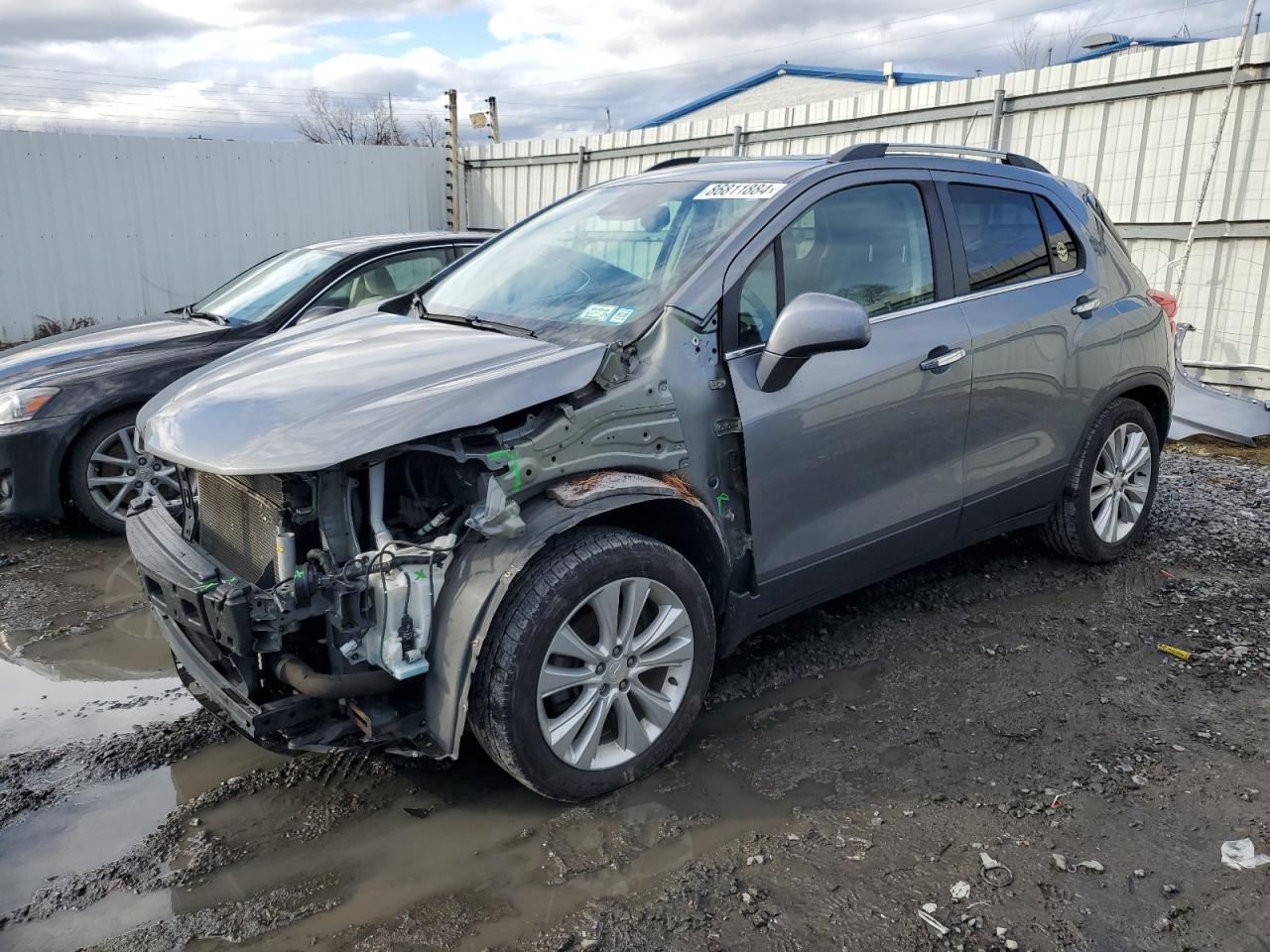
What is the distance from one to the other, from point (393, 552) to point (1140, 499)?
397 cm

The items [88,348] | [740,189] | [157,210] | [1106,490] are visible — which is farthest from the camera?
[157,210]

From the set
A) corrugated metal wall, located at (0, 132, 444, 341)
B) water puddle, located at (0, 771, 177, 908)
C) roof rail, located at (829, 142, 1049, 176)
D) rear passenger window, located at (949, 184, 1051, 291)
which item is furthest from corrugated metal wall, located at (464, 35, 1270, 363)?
corrugated metal wall, located at (0, 132, 444, 341)

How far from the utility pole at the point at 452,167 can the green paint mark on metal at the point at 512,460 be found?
12303 mm

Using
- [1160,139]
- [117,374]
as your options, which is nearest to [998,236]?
[117,374]

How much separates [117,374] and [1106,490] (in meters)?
5.31

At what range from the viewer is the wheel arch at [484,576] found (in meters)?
2.53

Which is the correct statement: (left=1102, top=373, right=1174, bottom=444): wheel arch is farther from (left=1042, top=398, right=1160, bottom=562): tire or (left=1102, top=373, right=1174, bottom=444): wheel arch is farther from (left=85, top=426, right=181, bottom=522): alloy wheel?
(left=85, top=426, right=181, bottom=522): alloy wheel

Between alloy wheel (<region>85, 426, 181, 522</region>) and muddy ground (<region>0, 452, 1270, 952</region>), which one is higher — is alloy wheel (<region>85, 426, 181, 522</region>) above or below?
above

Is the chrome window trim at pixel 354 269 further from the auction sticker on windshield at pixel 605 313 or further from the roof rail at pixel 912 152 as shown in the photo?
the roof rail at pixel 912 152

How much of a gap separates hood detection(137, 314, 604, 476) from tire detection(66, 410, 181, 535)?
237cm

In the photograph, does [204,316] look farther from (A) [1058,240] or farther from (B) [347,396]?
(A) [1058,240]

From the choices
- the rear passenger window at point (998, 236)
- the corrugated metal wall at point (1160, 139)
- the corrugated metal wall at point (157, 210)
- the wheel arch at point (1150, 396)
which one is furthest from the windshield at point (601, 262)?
the corrugated metal wall at point (157, 210)

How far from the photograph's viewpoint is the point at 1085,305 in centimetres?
416

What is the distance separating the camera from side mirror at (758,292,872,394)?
2.91 metres
